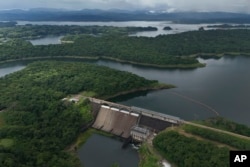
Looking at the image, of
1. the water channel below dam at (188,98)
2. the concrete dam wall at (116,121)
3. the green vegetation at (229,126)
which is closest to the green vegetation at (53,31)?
the water channel below dam at (188,98)

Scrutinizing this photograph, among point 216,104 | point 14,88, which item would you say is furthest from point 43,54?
point 216,104

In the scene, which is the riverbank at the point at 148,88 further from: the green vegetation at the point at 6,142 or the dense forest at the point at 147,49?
the green vegetation at the point at 6,142

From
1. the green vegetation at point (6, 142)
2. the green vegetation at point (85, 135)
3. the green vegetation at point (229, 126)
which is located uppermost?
the green vegetation at point (229, 126)

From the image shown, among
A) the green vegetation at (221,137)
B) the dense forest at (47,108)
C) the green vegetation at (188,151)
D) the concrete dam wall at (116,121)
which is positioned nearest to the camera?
the green vegetation at (188,151)

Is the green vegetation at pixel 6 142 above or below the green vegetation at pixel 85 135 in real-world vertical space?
above

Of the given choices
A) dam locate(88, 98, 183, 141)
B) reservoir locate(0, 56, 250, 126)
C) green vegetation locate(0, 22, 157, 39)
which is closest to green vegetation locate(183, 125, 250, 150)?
dam locate(88, 98, 183, 141)

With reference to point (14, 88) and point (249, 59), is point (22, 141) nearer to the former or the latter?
point (14, 88)

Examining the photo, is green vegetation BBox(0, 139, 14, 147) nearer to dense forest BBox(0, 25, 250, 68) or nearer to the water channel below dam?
the water channel below dam
